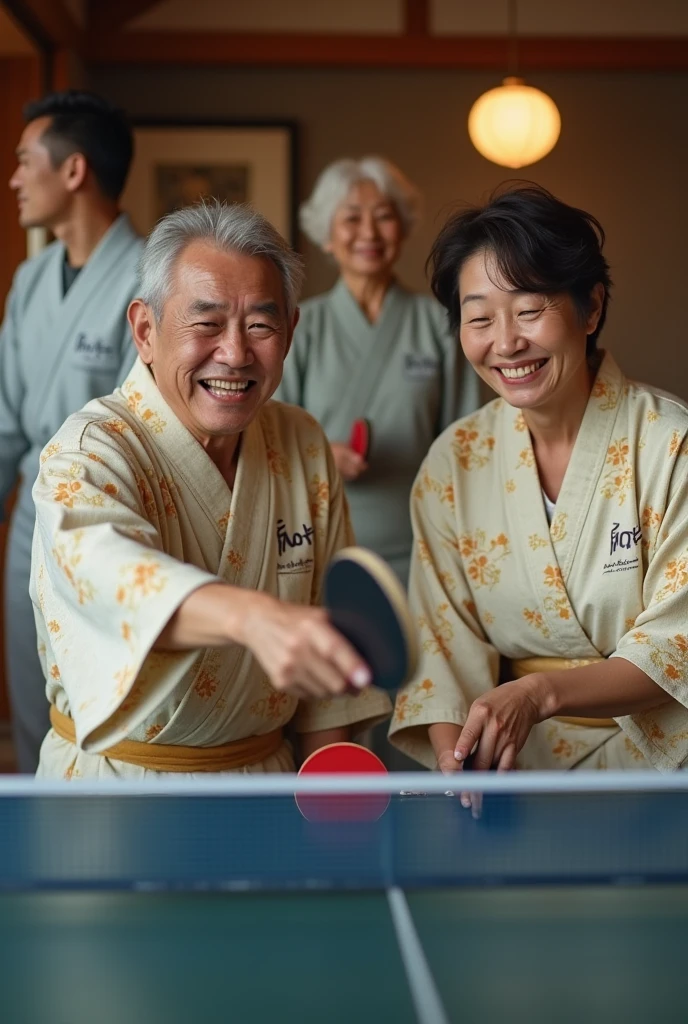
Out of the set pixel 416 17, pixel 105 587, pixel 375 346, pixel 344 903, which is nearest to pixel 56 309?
pixel 375 346

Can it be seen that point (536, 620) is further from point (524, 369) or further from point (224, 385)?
point (224, 385)

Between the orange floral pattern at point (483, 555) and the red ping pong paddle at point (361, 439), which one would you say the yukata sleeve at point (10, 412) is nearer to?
the red ping pong paddle at point (361, 439)

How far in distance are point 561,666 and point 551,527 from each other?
0.23 metres

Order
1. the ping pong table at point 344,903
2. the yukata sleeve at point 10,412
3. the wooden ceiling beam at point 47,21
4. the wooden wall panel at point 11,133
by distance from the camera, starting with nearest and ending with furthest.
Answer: the ping pong table at point 344,903 → the yukata sleeve at point 10,412 → the wooden ceiling beam at point 47,21 → the wooden wall panel at point 11,133

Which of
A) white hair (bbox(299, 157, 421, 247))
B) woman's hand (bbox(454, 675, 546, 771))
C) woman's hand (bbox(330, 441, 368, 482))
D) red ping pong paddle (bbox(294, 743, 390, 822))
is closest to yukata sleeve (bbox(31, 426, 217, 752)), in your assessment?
red ping pong paddle (bbox(294, 743, 390, 822))

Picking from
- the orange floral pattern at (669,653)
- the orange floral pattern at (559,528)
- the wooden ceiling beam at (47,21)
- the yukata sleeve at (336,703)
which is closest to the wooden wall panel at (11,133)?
the wooden ceiling beam at (47,21)

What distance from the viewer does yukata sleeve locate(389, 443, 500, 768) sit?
2.10 m

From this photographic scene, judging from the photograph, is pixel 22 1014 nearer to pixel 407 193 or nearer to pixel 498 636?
pixel 498 636

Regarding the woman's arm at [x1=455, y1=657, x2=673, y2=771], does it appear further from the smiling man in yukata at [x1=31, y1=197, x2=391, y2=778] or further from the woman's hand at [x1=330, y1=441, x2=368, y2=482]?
the woman's hand at [x1=330, y1=441, x2=368, y2=482]

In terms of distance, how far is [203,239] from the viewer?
1806mm

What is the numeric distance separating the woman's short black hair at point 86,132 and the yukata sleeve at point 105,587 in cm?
167

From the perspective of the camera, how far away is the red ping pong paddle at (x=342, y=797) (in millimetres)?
1551

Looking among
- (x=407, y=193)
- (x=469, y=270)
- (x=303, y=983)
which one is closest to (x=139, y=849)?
(x=303, y=983)

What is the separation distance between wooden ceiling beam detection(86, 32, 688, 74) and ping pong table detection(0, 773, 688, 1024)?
433 cm
